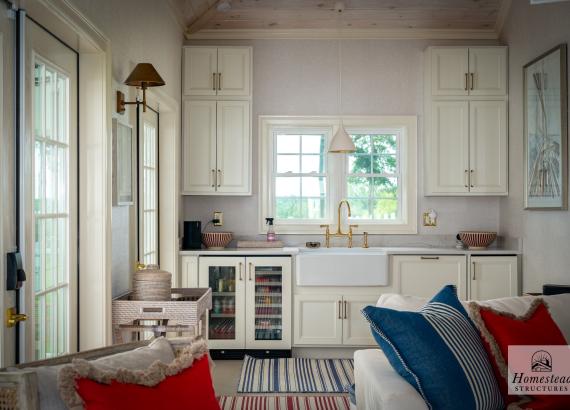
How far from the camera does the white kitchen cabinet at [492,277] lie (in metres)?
5.41

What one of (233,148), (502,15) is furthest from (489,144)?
(233,148)

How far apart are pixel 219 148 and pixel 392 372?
140 inches

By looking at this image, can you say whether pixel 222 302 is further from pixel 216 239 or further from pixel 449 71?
pixel 449 71

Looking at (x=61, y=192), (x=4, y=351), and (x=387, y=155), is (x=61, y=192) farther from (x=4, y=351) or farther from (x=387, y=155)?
(x=387, y=155)

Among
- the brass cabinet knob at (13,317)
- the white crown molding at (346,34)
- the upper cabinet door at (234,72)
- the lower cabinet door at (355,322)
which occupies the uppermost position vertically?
the white crown molding at (346,34)

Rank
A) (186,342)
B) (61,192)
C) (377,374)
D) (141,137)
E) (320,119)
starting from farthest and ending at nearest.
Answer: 1. (320,119)
2. (141,137)
3. (61,192)
4. (377,374)
5. (186,342)

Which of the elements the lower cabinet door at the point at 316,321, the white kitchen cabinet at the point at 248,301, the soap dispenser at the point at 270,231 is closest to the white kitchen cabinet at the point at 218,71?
the soap dispenser at the point at 270,231

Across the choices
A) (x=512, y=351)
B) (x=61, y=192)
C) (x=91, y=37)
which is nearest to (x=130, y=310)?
(x=61, y=192)

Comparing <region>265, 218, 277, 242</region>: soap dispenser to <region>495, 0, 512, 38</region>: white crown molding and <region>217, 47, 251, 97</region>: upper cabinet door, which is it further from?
<region>495, 0, 512, 38</region>: white crown molding

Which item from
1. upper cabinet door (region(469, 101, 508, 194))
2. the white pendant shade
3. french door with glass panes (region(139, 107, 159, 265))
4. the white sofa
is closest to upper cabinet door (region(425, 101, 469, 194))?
upper cabinet door (region(469, 101, 508, 194))

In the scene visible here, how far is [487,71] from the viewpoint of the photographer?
5.66 meters

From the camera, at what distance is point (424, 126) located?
19.1 ft

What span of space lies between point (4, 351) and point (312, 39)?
433 cm

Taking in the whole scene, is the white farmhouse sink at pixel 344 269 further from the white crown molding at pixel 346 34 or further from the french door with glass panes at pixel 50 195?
the french door with glass panes at pixel 50 195
